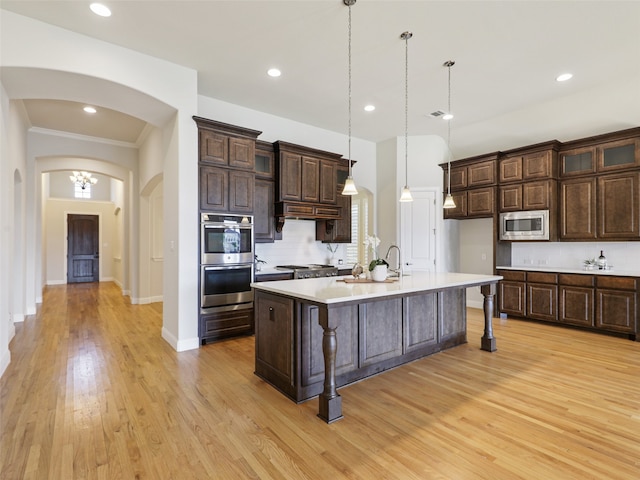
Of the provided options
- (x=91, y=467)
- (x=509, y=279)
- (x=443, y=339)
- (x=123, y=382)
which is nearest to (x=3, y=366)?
(x=123, y=382)

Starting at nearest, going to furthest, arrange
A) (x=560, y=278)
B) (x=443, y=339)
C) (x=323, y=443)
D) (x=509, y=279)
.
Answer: (x=323, y=443) < (x=443, y=339) < (x=560, y=278) < (x=509, y=279)

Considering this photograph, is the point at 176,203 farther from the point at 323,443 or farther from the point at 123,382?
the point at 323,443

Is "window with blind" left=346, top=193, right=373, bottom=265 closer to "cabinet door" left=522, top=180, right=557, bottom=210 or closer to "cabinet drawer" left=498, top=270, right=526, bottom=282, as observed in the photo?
"cabinet drawer" left=498, top=270, right=526, bottom=282

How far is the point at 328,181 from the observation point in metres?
5.84

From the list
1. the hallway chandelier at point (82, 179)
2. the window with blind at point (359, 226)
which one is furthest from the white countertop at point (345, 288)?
the hallway chandelier at point (82, 179)

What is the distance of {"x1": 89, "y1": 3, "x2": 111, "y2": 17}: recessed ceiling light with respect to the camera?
3016 millimetres

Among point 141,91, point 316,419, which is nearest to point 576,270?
point 316,419

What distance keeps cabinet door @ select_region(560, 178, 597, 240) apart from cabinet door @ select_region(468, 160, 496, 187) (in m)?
1.02

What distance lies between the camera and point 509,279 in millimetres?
5586

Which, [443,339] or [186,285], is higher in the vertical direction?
[186,285]

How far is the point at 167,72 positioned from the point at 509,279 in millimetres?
→ 5895

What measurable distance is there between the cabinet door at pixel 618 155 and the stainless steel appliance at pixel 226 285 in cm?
522

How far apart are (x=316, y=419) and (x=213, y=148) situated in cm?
342

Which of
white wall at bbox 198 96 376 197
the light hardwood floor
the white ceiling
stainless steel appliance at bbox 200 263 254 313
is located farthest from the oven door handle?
the white ceiling
